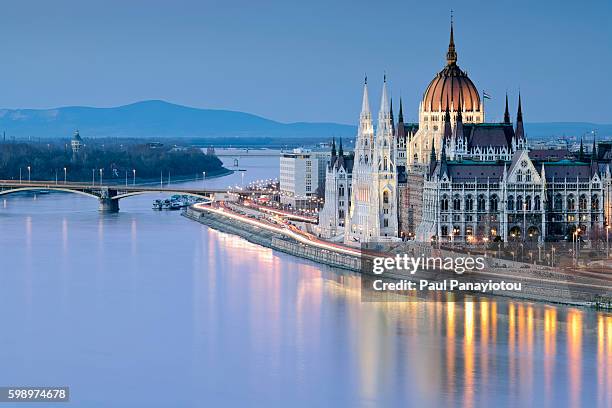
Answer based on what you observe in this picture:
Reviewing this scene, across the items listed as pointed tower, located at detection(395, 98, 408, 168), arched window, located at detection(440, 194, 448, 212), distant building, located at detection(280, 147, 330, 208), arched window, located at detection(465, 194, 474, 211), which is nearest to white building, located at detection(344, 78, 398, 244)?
arched window, located at detection(440, 194, 448, 212)

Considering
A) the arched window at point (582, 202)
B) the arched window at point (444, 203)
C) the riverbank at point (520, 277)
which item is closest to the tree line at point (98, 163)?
the riverbank at point (520, 277)

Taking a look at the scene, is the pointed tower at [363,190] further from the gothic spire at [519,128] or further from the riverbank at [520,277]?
the gothic spire at [519,128]

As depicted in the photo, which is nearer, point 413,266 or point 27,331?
point 27,331

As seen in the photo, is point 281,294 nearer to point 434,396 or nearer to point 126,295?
point 126,295

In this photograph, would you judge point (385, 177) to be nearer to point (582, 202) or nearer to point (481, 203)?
point (481, 203)

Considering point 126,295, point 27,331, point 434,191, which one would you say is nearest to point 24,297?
point 126,295

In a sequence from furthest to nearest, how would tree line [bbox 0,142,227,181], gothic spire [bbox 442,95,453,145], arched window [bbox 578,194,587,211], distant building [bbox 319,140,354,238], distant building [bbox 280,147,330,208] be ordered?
tree line [bbox 0,142,227,181] → distant building [bbox 280,147,330,208] → gothic spire [bbox 442,95,453,145] → distant building [bbox 319,140,354,238] → arched window [bbox 578,194,587,211]

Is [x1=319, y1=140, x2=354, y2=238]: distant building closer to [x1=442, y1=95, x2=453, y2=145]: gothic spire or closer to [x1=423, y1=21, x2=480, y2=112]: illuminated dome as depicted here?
[x1=442, y1=95, x2=453, y2=145]: gothic spire
